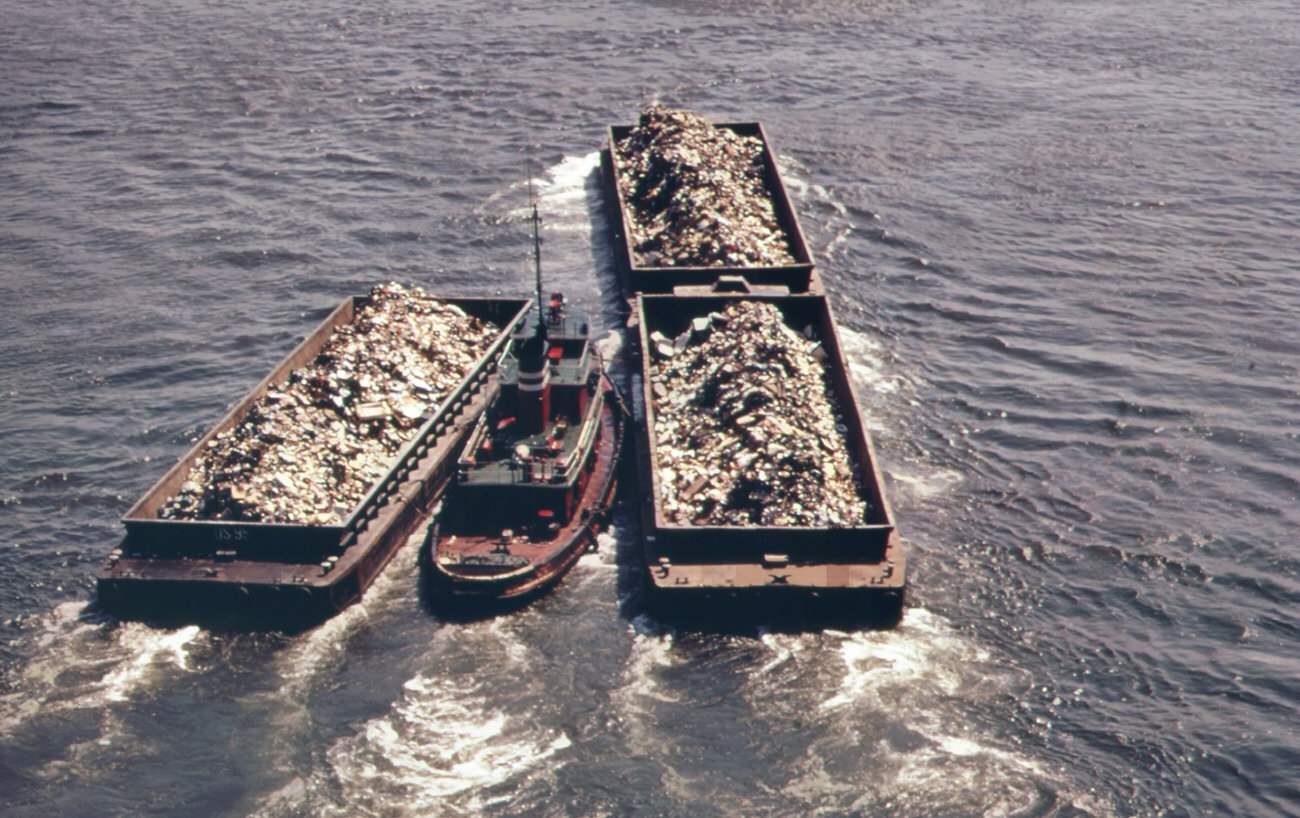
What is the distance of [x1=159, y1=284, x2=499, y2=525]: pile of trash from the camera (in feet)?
107

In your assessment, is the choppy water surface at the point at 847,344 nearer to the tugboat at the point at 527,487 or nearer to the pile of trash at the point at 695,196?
the tugboat at the point at 527,487

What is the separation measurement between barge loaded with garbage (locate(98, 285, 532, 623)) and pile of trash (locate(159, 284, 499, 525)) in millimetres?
40

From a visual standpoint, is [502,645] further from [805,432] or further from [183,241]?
[183,241]

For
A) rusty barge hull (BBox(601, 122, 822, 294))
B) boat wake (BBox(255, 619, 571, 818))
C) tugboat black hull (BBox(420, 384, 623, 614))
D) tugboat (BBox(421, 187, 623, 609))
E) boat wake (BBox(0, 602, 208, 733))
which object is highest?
rusty barge hull (BBox(601, 122, 822, 294))

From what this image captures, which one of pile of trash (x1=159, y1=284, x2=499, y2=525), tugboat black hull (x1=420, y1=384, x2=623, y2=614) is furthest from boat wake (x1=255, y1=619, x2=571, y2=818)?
pile of trash (x1=159, y1=284, x2=499, y2=525)

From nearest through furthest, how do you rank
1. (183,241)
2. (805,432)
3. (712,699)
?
1. (712,699)
2. (805,432)
3. (183,241)

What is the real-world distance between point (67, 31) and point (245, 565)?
212 ft

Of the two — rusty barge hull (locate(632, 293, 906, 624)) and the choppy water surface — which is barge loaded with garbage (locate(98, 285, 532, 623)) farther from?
rusty barge hull (locate(632, 293, 906, 624))

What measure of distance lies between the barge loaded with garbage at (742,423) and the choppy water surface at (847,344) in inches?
57.9

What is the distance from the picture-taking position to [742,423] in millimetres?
35188

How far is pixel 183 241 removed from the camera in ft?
179

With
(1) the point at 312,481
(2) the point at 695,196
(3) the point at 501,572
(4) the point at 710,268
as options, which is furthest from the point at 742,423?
(2) the point at 695,196

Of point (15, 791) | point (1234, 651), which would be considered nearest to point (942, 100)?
point (1234, 651)

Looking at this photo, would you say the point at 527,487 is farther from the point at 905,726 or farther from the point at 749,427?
the point at 905,726
